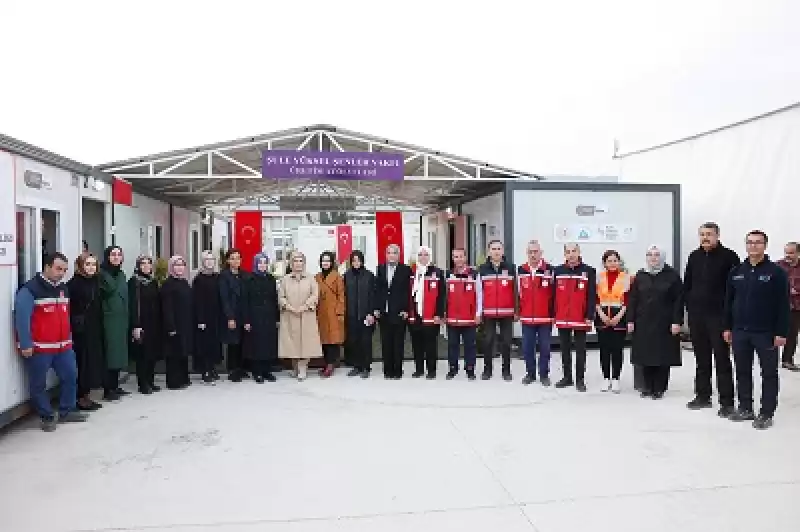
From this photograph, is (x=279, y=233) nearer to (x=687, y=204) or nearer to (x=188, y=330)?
(x=687, y=204)

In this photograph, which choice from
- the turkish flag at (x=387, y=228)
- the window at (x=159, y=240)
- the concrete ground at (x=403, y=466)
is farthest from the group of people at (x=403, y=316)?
the turkish flag at (x=387, y=228)

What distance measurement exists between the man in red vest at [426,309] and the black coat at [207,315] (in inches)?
87.5

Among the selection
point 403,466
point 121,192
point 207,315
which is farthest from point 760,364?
point 121,192

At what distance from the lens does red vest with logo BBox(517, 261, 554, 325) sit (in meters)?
7.05

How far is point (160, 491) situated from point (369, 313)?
12.7ft

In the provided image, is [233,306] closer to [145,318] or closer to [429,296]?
[145,318]

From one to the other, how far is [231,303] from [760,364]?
529 cm

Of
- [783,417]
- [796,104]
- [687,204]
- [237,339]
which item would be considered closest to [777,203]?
[796,104]

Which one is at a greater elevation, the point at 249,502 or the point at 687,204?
the point at 687,204

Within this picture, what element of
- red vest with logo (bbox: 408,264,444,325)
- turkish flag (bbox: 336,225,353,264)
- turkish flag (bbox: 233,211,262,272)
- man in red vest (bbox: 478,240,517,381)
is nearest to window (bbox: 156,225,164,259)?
turkish flag (bbox: 233,211,262,272)

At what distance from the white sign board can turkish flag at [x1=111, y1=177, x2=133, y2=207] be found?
3630 mm

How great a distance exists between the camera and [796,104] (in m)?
9.41

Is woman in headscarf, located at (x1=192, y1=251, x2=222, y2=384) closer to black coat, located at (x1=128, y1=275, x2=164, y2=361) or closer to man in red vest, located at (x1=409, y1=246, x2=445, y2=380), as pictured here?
black coat, located at (x1=128, y1=275, x2=164, y2=361)

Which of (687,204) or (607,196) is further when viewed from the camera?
(687,204)
